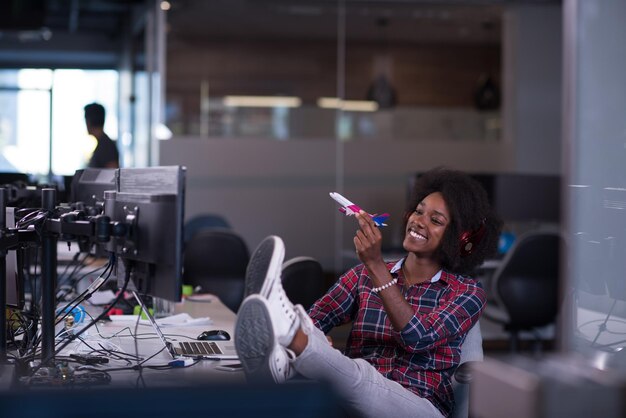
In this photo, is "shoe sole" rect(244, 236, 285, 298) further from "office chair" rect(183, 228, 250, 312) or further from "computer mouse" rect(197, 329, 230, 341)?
"office chair" rect(183, 228, 250, 312)

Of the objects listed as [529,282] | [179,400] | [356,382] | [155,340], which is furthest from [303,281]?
[529,282]

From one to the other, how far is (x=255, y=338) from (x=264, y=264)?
19 cm

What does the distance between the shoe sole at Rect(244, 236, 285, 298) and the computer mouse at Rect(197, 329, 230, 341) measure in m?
0.74

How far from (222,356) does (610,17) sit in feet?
5.80

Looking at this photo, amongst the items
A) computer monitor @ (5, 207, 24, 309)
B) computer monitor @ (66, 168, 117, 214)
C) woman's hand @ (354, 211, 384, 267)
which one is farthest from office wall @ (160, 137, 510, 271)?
woman's hand @ (354, 211, 384, 267)

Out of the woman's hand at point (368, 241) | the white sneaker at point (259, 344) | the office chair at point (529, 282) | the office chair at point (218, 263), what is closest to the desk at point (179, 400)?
the white sneaker at point (259, 344)

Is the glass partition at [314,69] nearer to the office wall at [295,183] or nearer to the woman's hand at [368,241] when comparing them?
the office wall at [295,183]

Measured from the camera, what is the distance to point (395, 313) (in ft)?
8.59

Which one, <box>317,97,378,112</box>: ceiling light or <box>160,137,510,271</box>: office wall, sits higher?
<box>317,97,378,112</box>: ceiling light

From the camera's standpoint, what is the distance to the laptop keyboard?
9.06 ft

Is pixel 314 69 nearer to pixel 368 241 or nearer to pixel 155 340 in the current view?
pixel 155 340

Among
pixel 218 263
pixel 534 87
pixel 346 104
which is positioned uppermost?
pixel 534 87

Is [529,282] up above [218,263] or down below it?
below

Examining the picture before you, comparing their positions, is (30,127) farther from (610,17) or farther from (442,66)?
(610,17)
